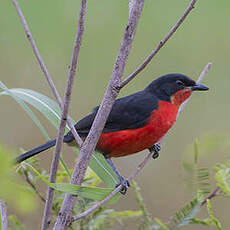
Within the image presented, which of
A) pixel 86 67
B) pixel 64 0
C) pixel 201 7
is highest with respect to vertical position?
pixel 64 0

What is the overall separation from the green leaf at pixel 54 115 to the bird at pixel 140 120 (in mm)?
597

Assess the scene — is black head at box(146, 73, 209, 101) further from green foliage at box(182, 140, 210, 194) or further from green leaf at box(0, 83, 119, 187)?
green foliage at box(182, 140, 210, 194)

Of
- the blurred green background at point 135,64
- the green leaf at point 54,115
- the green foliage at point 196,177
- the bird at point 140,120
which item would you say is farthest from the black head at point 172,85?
the green foliage at point 196,177

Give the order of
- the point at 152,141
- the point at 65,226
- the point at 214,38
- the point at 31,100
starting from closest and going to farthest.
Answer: the point at 65,226 < the point at 31,100 < the point at 152,141 < the point at 214,38

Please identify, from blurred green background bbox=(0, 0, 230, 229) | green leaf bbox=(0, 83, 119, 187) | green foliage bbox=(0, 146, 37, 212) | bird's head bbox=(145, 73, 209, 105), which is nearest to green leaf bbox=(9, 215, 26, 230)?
green leaf bbox=(0, 83, 119, 187)

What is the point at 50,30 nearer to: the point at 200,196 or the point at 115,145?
the point at 115,145

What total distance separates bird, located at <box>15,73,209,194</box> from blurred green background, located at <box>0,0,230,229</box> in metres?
0.85

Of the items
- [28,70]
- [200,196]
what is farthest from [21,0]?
[200,196]

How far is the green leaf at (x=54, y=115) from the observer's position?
1.94m

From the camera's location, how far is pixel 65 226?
1.54 m

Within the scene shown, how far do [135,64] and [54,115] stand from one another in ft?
10.9

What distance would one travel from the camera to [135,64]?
5.23 m

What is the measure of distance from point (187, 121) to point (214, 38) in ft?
4.60

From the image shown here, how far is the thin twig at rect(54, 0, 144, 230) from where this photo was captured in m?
1.50
